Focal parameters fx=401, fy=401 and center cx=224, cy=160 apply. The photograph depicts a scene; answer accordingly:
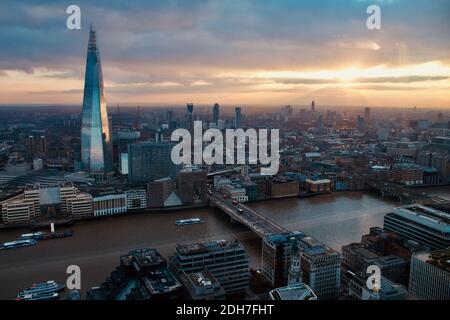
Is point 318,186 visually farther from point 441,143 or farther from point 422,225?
point 441,143

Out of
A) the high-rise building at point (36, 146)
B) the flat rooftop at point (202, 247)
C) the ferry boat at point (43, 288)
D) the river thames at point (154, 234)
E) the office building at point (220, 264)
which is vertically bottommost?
the river thames at point (154, 234)

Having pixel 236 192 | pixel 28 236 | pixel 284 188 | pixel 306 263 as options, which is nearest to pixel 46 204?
pixel 28 236

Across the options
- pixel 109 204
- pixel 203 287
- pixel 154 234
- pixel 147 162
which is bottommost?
pixel 154 234

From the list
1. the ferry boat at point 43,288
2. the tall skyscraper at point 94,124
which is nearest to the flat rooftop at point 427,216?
the ferry boat at point 43,288

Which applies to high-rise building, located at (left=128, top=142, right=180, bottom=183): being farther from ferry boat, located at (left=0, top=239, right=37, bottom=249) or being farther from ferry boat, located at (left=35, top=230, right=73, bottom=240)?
ferry boat, located at (left=0, top=239, right=37, bottom=249)

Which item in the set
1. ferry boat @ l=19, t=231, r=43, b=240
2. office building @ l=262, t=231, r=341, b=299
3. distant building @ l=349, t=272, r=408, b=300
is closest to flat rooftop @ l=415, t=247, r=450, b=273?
distant building @ l=349, t=272, r=408, b=300

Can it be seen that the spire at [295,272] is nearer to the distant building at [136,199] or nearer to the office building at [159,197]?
the office building at [159,197]
